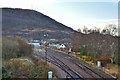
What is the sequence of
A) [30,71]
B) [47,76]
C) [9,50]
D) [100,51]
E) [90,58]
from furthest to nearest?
[100,51]
[90,58]
[9,50]
[47,76]
[30,71]

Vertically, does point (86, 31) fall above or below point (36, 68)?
above

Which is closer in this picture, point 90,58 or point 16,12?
point 90,58

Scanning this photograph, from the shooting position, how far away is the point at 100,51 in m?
23.3

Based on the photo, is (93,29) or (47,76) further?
(93,29)

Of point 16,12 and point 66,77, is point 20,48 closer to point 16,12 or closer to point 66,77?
point 66,77

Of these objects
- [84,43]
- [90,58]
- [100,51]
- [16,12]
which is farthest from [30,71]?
[16,12]

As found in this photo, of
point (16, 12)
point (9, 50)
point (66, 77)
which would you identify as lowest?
point (66, 77)

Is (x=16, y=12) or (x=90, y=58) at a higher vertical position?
(x=16, y=12)

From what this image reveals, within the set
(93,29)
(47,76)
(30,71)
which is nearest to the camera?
(30,71)

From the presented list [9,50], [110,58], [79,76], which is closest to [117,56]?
[110,58]

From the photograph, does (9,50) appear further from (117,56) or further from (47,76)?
(117,56)

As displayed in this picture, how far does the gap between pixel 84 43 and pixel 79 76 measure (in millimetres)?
12809

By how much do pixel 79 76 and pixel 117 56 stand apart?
585 centimetres

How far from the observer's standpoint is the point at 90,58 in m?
21.8
